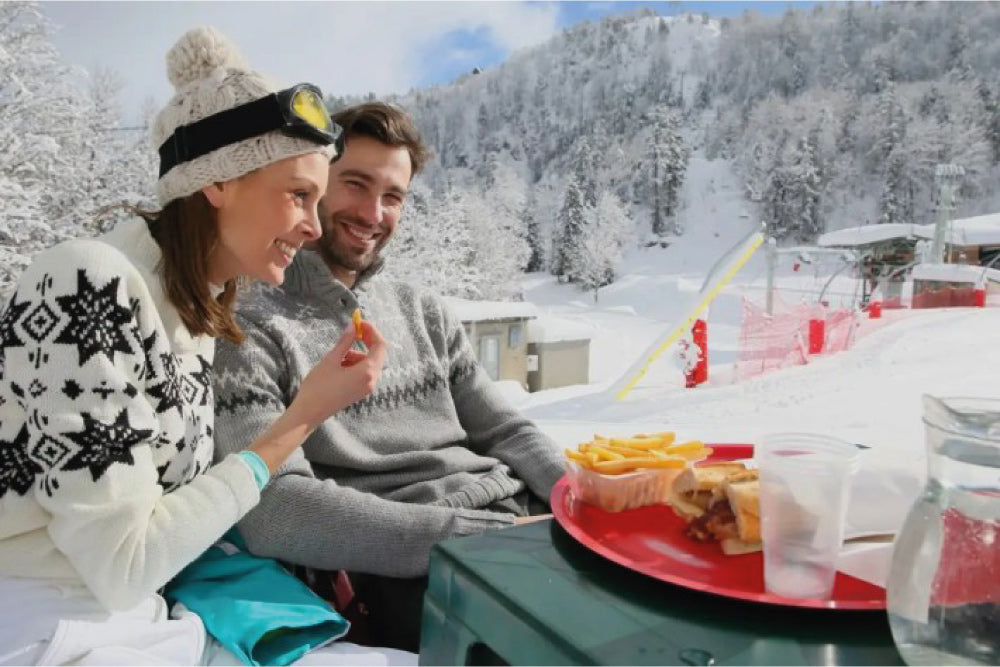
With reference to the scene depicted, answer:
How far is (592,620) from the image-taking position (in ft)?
2.25

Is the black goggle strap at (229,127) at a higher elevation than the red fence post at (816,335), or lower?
higher

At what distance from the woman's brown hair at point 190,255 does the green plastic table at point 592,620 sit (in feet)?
2.28

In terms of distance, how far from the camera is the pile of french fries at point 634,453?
1034 mm

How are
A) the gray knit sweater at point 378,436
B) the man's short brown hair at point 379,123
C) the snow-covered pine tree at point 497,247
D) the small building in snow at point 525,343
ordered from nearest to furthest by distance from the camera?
the gray knit sweater at point 378,436
the man's short brown hair at point 379,123
the small building in snow at point 525,343
the snow-covered pine tree at point 497,247

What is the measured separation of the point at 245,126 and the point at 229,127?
0.11ft

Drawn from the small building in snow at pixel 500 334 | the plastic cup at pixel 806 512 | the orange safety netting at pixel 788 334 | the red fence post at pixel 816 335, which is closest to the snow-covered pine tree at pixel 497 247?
the small building in snow at pixel 500 334

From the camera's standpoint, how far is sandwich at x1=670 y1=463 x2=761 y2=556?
2.81ft

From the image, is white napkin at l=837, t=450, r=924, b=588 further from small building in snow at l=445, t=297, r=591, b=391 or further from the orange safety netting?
small building in snow at l=445, t=297, r=591, b=391

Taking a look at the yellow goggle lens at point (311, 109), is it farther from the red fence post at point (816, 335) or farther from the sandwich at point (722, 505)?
the red fence post at point (816, 335)

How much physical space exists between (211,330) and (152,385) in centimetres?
20

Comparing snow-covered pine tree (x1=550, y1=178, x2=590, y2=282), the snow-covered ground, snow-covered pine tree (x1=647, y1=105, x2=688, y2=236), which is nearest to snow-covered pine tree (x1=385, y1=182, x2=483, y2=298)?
the snow-covered ground

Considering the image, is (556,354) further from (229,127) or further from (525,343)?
(229,127)

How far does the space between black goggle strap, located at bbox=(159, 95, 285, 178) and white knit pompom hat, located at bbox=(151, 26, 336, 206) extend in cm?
1

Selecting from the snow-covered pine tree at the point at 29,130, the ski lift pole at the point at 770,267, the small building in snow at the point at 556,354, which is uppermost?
the snow-covered pine tree at the point at 29,130
